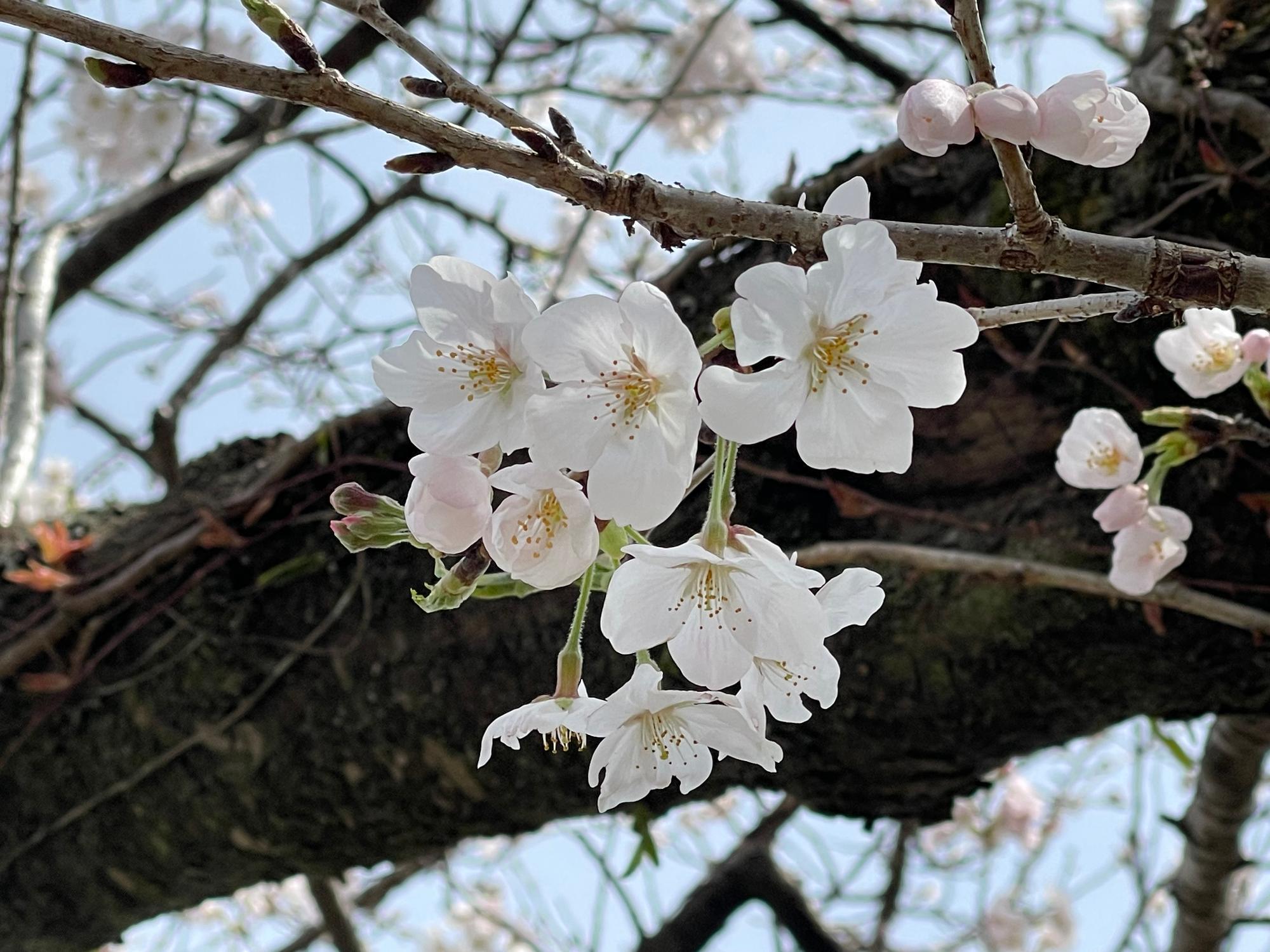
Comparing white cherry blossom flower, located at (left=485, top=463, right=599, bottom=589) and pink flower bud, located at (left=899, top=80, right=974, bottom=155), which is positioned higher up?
pink flower bud, located at (left=899, top=80, right=974, bottom=155)

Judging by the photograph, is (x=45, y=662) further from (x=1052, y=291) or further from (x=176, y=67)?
(x=1052, y=291)

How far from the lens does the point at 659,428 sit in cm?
58

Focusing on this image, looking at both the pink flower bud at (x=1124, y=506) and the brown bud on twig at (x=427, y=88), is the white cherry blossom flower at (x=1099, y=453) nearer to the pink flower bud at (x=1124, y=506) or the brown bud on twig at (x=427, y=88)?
the pink flower bud at (x=1124, y=506)

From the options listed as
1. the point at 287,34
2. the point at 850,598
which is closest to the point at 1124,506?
the point at 850,598

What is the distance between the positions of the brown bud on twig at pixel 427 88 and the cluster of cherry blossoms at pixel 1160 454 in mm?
736

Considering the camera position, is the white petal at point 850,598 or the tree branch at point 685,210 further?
the white petal at point 850,598

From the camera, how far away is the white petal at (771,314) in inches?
21.9

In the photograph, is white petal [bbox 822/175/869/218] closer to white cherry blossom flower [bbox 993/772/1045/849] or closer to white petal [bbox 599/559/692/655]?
white petal [bbox 599/559/692/655]

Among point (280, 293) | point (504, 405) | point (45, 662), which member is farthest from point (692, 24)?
point (504, 405)

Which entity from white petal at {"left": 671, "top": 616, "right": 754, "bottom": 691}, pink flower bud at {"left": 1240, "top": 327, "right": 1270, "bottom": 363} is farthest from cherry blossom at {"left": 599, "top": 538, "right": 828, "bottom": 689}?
pink flower bud at {"left": 1240, "top": 327, "right": 1270, "bottom": 363}

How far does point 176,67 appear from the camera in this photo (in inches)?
21.0

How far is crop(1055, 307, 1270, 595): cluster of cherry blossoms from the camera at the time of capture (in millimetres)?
1010

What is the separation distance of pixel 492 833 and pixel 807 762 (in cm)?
55

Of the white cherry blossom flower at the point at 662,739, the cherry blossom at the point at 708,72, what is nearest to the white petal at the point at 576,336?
the white cherry blossom flower at the point at 662,739
